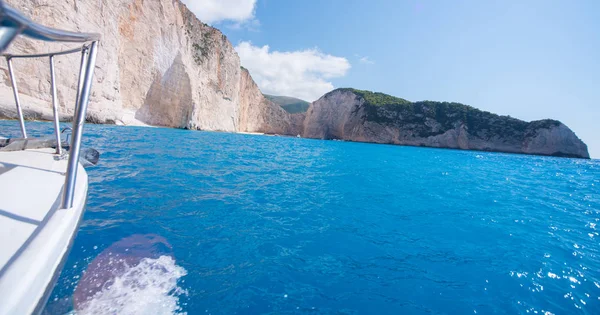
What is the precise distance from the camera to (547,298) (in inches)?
120

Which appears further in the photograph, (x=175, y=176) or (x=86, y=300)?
(x=175, y=176)

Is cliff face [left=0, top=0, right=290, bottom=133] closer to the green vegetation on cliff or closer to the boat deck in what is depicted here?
the boat deck

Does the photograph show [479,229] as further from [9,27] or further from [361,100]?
[361,100]

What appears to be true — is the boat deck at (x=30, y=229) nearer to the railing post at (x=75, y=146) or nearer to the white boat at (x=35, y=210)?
the white boat at (x=35, y=210)

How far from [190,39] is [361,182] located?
154 feet

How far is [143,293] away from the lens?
247 cm

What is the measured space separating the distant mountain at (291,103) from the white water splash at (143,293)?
133923 mm

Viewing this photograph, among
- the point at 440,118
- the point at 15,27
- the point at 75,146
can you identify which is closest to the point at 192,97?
the point at 75,146

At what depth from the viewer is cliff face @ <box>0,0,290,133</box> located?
19984mm

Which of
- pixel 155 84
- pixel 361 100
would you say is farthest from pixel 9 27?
pixel 361 100

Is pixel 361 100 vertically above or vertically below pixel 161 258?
above

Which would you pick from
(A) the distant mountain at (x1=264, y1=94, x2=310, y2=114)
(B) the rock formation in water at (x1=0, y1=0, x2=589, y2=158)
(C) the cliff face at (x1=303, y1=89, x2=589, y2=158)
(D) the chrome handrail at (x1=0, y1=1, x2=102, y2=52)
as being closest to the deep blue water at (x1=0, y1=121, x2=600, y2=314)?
(D) the chrome handrail at (x1=0, y1=1, x2=102, y2=52)

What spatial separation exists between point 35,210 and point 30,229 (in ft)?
1.09

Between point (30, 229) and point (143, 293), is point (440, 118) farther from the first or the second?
point (30, 229)
